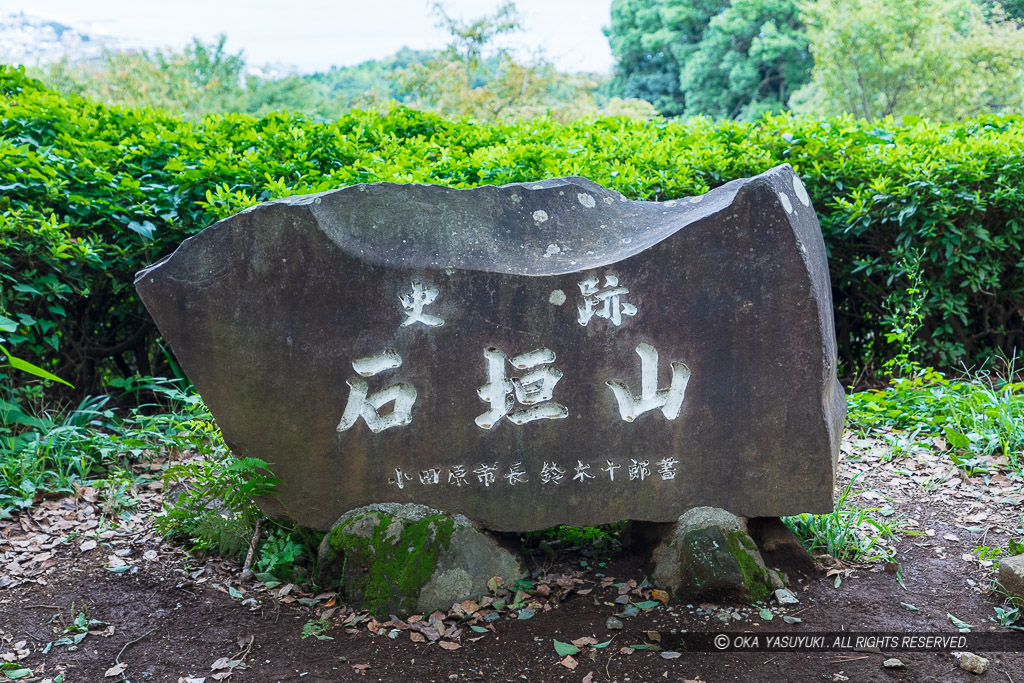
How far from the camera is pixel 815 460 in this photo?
9.74 feet

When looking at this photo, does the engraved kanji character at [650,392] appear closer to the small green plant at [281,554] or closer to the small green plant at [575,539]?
the small green plant at [575,539]

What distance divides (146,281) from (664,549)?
7.37 feet

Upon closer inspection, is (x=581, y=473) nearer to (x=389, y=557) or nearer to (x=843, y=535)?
(x=389, y=557)

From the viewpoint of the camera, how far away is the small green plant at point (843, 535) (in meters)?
3.28

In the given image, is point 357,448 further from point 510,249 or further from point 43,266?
point 43,266

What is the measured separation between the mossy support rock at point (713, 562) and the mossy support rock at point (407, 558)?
73cm

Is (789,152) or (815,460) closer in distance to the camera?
(815,460)

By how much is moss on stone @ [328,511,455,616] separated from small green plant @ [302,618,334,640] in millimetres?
145

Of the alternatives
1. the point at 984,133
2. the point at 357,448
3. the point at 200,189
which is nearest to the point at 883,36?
the point at 984,133

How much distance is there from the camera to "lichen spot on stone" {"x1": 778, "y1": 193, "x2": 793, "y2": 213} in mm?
2859

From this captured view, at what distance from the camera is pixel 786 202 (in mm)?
2896

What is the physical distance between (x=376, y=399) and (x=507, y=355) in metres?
0.53

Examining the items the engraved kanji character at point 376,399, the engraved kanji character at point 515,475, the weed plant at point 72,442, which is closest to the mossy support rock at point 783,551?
the engraved kanji character at point 515,475

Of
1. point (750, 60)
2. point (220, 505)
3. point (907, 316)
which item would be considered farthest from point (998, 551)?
point (750, 60)
